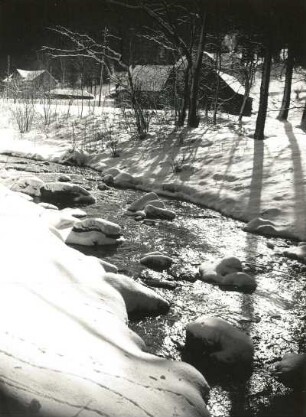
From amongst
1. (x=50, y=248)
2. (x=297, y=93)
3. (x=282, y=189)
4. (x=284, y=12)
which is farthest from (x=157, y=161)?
(x=297, y=93)

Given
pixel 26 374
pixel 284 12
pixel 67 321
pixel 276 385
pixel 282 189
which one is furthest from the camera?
pixel 284 12

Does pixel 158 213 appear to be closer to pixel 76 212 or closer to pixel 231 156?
pixel 76 212

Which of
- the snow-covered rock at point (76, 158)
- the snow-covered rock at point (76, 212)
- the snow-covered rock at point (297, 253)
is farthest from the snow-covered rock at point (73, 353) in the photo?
the snow-covered rock at point (76, 158)

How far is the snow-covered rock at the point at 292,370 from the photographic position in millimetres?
3150

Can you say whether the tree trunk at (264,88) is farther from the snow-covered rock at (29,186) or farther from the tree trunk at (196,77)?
the snow-covered rock at (29,186)

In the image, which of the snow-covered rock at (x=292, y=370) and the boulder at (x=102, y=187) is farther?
the boulder at (x=102, y=187)

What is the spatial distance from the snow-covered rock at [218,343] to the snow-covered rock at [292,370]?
0.23 meters

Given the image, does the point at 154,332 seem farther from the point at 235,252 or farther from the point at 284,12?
the point at 284,12

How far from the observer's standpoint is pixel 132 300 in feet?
12.7

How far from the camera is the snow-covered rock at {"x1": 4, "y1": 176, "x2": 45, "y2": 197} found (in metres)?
7.86

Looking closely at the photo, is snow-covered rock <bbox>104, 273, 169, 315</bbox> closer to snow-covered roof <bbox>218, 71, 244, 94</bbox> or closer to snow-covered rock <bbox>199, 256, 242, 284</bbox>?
snow-covered rock <bbox>199, 256, 242, 284</bbox>

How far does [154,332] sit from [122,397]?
4.71 feet

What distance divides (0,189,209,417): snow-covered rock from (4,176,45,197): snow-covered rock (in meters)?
3.97

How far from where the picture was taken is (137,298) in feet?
12.8
